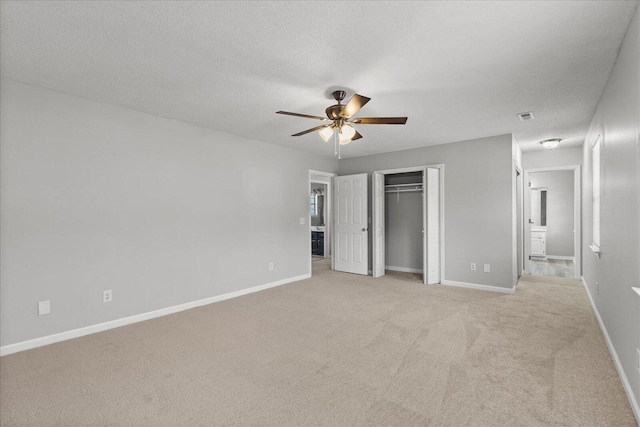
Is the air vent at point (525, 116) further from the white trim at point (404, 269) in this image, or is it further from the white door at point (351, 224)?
the white trim at point (404, 269)

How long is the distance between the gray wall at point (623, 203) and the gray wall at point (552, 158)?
328 centimetres

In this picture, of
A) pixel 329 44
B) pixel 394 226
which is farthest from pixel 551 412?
pixel 394 226

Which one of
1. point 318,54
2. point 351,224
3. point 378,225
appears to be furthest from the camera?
point 351,224

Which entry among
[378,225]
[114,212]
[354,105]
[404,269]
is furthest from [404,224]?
[114,212]

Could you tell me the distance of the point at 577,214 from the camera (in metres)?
5.82

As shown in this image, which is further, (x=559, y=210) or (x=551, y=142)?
(x=559, y=210)

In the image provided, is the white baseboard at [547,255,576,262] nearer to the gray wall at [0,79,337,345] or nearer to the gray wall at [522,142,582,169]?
the gray wall at [522,142,582,169]

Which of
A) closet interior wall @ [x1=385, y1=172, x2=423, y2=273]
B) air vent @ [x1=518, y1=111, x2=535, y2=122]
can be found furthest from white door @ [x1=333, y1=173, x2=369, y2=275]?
air vent @ [x1=518, y1=111, x2=535, y2=122]

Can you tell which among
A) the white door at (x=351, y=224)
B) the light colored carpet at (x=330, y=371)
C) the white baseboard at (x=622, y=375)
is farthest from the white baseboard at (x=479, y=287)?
the white door at (x=351, y=224)

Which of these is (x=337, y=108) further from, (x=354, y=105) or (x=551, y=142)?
(x=551, y=142)

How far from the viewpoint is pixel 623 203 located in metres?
2.31

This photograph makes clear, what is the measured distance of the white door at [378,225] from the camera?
621 cm

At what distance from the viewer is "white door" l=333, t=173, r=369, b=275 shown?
6.38m

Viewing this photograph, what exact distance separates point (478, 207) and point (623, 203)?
2.95 m
